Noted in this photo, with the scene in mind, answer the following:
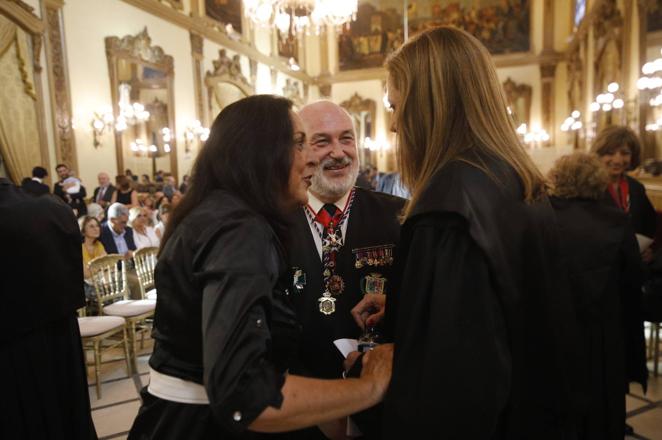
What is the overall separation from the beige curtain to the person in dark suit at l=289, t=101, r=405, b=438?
7.71 m

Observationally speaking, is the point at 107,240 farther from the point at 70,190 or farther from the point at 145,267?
the point at 70,190

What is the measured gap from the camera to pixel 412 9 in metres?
20.6

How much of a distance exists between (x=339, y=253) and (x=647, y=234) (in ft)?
9.75

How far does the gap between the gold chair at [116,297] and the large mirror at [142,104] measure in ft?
19.8

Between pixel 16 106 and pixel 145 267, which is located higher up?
pixel 16 106

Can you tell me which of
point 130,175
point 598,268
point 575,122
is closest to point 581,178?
point 598,268

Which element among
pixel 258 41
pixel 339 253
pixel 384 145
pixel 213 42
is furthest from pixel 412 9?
pixel 339 253

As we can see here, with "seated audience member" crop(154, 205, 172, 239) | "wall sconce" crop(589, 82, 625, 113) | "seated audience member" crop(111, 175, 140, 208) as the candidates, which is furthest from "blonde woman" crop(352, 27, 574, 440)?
"wall sconce" crop(589, 82, 625, 113)

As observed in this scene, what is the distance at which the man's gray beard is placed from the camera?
220 cm

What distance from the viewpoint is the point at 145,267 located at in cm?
545

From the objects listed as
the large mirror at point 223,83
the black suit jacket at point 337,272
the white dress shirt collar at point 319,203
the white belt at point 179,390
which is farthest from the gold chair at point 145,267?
the large mirror at point 223,83

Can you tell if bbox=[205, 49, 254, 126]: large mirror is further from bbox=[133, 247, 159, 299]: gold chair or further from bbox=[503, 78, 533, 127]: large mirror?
bbox=[503, 78, 533, 127]: large mirror

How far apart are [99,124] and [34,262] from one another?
821 cm

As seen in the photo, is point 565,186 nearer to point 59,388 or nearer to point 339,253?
point 339,253
